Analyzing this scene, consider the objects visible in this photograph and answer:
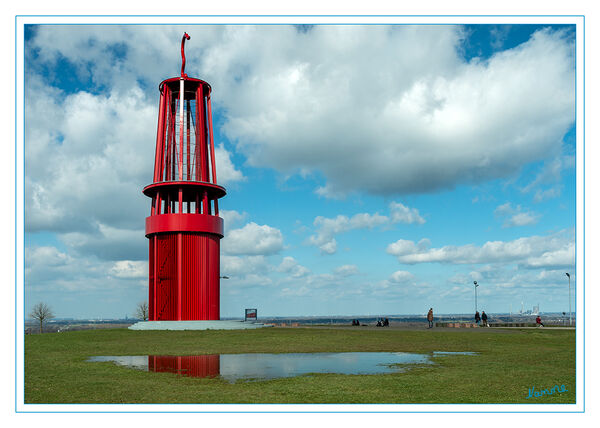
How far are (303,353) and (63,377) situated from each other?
9.86 meters

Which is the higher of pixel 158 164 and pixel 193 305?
pixel 158 164

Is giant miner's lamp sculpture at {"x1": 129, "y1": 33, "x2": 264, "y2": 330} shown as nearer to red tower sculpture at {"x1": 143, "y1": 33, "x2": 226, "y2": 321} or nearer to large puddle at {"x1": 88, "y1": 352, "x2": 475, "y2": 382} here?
red tower sculpture at {"x1": 143, "y1": 33, "x2": 226, "y2": 321}

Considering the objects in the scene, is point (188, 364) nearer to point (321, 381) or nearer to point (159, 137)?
point (321, 381)

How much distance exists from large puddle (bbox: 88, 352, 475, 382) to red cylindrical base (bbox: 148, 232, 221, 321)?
20.0 meters

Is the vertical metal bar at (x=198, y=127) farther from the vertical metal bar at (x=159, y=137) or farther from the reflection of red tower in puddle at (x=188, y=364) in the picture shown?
the reflection of red tower in puddle at (x=188, y=364)

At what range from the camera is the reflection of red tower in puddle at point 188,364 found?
16047mm

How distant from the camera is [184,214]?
40750 mm

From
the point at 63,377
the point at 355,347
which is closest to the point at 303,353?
the point at 355,347

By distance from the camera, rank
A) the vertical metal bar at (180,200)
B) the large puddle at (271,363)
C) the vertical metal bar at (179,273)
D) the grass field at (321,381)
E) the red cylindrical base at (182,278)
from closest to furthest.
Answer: the grass field at (321,381), the large puddle at (271,363), the vertical metal bar at (179,273), the red cylindrical base at (182,278), the vertical metal bar at (180,200)

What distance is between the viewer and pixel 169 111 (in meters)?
44.1

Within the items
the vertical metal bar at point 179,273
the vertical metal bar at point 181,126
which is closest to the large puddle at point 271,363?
the vertical metal bar at point 179,273

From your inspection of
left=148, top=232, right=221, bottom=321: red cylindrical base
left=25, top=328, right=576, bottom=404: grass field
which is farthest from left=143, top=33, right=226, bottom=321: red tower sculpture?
left=25, top=328, right=576, bottom=404: grass field

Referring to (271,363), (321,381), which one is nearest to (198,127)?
(271,363)
